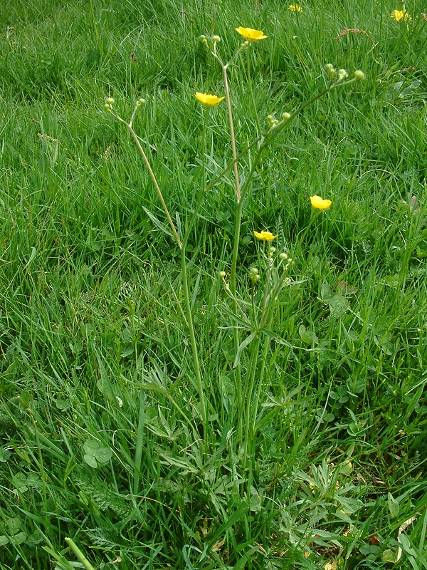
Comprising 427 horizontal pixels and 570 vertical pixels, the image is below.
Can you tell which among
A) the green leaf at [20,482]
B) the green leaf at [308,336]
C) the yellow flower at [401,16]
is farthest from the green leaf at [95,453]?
the yellow flower at [401,16]

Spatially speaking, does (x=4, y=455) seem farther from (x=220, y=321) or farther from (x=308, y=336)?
(x=308, y=336)

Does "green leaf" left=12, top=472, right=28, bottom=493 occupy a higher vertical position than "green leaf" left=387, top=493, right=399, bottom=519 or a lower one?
higher

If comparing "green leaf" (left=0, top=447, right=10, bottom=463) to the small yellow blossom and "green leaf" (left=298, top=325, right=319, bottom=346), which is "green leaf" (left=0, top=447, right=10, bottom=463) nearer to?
"green leaf" (left=298, top=325, right=319, bottom=346)

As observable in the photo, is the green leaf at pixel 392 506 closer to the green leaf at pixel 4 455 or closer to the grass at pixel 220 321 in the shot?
the grass at pixel 220 321

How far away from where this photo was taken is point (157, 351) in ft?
5.62

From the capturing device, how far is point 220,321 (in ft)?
5.58

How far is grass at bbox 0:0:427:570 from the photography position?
135cm

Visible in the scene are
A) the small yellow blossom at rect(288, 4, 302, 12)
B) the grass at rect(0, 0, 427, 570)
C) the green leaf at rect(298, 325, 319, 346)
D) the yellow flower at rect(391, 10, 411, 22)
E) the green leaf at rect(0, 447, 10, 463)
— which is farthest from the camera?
the small yellow blossom at rect(288, 4, 302, 12)

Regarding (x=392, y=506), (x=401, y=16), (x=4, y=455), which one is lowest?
(x=392, y=506)

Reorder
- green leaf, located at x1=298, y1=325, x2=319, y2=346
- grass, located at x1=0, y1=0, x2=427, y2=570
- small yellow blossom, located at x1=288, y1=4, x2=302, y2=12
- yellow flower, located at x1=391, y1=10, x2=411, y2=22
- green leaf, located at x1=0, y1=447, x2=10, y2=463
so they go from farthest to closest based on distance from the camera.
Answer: small yellow blossom, located at x1=288, y1=4, x2=302, y2=12, yellow flower, located at x1=391, y1=10, x2=411, y2=22, green leaf, located at x1=298, y1=325, x2=319, y2=346, green leaf, located at x1=0, y1=447, x2=10, y2=463, grass, located at x1=0, y1=0, x2=427, y2=570

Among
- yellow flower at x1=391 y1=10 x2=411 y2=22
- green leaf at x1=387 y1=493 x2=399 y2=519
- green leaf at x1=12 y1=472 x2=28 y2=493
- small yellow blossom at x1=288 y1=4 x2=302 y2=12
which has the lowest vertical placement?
green leaf at x1=387 y1=493 x2=399 y2=519

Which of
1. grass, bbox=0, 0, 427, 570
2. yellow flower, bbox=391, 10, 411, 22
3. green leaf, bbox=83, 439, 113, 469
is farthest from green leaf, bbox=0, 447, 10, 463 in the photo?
yellow flower, bbox=391, 10, 411, 22

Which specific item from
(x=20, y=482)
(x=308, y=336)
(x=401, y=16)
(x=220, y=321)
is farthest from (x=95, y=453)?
(x=401, y=16)

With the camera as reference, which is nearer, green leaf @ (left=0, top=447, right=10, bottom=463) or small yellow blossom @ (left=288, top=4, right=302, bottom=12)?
green leaf @ (left=0, top=447, right=10, bottom=463)
